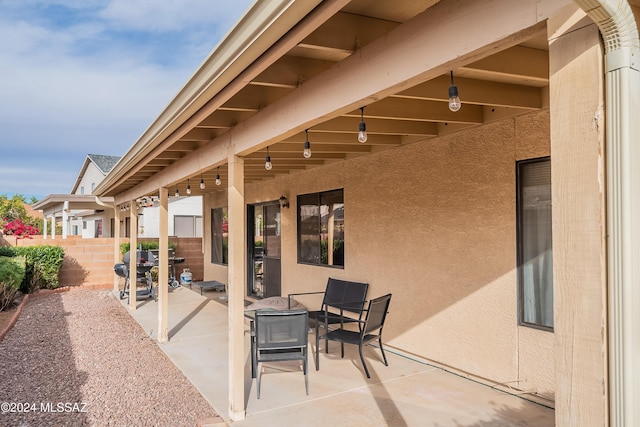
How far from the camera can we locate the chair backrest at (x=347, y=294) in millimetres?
6160

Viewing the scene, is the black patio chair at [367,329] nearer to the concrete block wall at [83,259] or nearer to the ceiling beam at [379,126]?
the ceiling beam at [379,126]

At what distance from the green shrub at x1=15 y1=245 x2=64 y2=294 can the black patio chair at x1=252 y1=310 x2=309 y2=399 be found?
967 centimetres

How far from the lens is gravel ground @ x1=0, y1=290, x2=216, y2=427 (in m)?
4.02

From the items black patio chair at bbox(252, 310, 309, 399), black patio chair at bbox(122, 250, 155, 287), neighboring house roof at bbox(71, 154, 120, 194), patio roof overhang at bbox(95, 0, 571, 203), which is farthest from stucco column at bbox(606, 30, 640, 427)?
neighboring house roof at bbox(71, 154, 120, 194)

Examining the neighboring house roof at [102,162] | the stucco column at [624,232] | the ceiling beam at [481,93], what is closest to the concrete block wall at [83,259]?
the neighboring house roof at [102,162]

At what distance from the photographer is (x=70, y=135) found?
172 feet

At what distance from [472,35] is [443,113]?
2.40 meters

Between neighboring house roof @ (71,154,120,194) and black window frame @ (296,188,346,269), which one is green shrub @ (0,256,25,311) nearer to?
black window frame @ (296,188,346,269)

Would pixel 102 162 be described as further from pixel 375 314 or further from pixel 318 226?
pixel 375 314

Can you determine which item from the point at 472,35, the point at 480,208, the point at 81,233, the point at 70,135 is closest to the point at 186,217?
the point at 81,233

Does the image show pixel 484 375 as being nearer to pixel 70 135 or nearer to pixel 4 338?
pixel 4 338

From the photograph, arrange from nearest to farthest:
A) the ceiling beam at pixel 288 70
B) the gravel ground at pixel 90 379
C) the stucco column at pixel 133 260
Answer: the ceiling beam at pixel 288 70 → the gravel ground at pixel 90 379 → the stucco column at pixel 133 260

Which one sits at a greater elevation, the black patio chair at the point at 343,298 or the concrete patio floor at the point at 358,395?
the black patio chair at the point at 343,298

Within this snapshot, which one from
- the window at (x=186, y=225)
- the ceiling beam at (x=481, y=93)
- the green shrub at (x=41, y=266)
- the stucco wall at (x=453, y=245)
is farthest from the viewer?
the window at (x=186, y=225)
